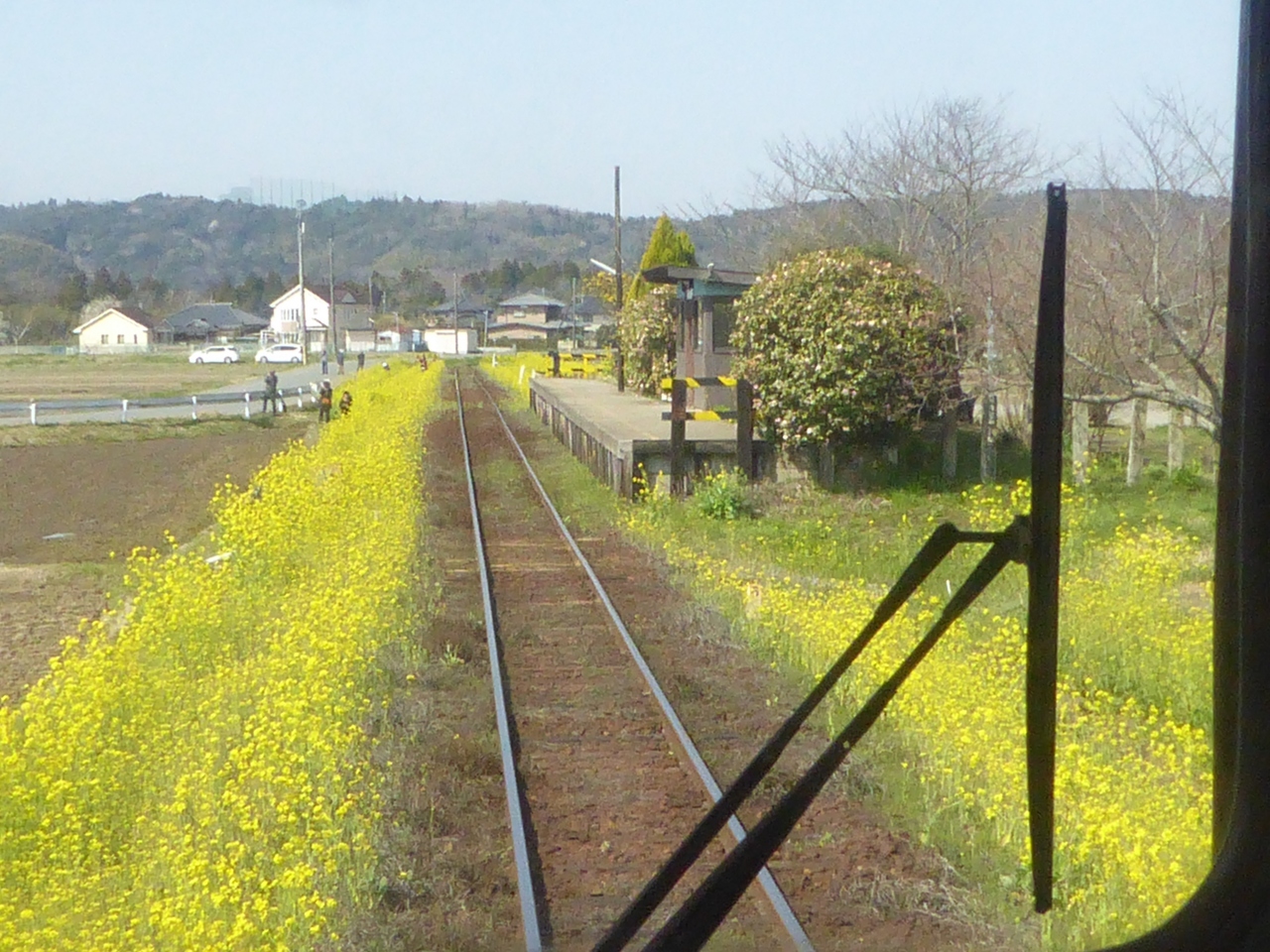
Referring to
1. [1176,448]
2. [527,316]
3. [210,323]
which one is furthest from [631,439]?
[527,316]

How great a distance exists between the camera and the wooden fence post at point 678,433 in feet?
49.3

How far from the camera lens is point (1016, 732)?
17.5 ft

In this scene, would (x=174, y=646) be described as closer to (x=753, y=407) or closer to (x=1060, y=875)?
(x=1060, y=875)

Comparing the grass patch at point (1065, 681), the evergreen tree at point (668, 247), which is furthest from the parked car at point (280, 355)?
the grass patch at point (1065, 681)

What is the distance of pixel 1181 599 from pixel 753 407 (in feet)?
27.4

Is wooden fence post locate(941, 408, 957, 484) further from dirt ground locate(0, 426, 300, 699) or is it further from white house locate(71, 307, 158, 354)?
white house locate(71, 307, 158, 354)

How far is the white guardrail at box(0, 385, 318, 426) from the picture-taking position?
112ft

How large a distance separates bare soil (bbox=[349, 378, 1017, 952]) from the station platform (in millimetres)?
5142

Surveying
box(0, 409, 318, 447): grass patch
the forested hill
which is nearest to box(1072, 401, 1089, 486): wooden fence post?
the forested hill

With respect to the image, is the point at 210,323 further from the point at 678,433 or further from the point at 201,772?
the point at 201,772

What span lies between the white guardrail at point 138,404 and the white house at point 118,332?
128 ft

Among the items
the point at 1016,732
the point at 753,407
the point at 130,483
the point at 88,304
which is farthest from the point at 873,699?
the point at 88,304

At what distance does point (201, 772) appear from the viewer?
533 centimetres

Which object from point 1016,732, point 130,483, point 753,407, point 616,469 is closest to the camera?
point 1016,732
